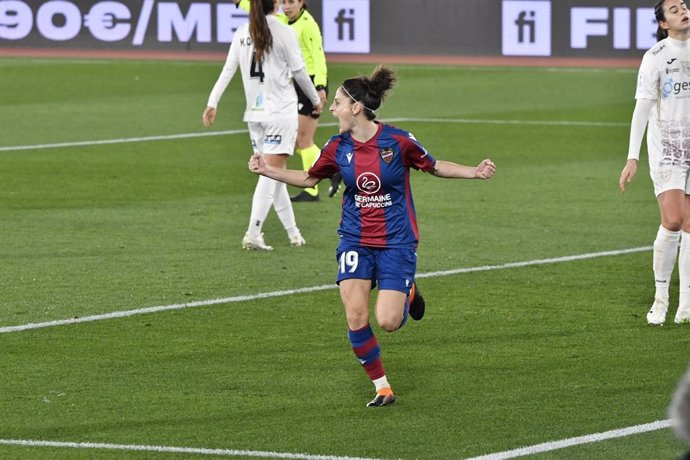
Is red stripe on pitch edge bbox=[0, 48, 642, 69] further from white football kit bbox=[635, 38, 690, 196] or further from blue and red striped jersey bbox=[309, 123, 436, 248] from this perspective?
blue and red striped jersey bbox=[309, 123, 436, 248]

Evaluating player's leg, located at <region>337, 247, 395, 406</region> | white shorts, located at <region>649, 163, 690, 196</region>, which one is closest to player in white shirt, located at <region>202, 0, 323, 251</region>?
white shorts, located at <region>649, 163, 690, 196</region>

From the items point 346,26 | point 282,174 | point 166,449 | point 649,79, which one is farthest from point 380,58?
point 166,449

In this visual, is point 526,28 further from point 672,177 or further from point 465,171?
point 465,171

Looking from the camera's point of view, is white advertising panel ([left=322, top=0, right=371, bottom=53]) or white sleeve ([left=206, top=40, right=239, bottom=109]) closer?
white sleeve ([left=206, top=40, right=239, bottom=109])

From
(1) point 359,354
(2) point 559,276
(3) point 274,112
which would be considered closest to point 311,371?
(1) point 359,354

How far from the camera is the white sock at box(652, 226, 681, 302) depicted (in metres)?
9.87

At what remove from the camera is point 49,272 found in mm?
11727

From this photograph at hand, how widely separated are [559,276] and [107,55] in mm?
23325

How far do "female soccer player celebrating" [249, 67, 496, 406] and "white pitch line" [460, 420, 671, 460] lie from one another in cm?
105

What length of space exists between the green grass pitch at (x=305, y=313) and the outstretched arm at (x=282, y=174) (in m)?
1.08

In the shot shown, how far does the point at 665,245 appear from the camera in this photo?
988 cm

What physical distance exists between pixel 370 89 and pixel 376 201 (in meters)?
0.59

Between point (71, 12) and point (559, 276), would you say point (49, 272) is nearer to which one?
point (559, 276)

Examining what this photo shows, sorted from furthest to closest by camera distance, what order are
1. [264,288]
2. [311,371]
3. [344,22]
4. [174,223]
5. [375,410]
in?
[344,22] → [174,223] → [264,288] → [311,371] → [375,410]
